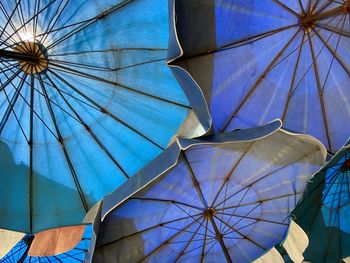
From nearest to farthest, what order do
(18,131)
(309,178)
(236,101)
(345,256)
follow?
(309,178), (345,256), (236,101), (18,131)

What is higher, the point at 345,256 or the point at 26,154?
the point at 26,154

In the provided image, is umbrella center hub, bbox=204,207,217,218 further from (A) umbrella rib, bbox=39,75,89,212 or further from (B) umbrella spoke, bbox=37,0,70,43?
(B) umbrella spoke, bbox=37,0,70,43

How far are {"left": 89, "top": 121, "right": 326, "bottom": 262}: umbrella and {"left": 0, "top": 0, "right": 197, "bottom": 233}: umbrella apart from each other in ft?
3.16

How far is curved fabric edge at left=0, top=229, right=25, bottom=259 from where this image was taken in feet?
15.6

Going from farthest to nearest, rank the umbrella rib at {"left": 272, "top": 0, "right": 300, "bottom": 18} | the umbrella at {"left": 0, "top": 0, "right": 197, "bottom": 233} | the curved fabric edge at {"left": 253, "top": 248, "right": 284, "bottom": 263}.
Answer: the umbrella at {"left": 0, "top": 0, "right": 197, "bottom": 233} < the umbrella rib at {"left": 272, "top": 0, "right": 300, "bottom": 18} < the curved fabric edge at {"left": 253, "top": 248, "right": 284, "bottom": 263}

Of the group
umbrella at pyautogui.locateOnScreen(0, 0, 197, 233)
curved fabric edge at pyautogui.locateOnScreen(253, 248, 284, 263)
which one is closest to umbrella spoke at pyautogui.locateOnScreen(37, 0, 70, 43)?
umbrella at pyautogui.locateOnScreen(0, 0, 197, 233)

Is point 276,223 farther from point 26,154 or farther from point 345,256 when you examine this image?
point 26,154

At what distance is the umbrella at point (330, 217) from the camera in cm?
366

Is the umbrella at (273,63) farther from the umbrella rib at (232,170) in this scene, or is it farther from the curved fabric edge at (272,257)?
the curved fabric edge at (272,257)

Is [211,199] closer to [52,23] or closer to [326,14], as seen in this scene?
[326,14]

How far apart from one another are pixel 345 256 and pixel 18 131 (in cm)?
380

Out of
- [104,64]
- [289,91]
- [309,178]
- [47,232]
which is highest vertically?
[104,64]

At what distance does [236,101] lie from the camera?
4289mm

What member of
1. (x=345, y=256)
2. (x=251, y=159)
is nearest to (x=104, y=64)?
(x=251, y=159)
